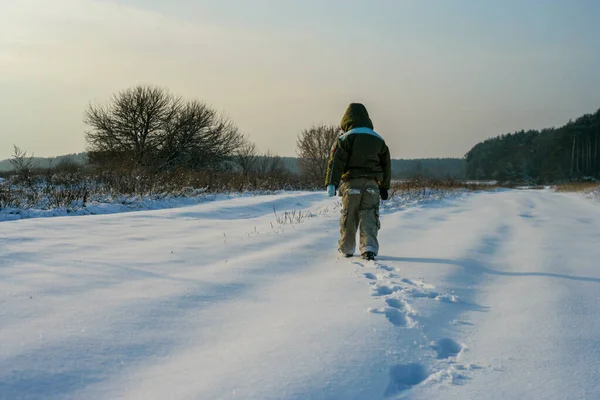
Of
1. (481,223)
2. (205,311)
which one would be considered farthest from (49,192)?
(481,223)

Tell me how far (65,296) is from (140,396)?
1.34 meters

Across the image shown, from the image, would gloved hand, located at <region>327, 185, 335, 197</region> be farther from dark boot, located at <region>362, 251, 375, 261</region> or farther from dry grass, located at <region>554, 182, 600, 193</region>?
dry grass, located at <region>554, 182, 600, 193</region>

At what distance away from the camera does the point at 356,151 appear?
15.3 ft

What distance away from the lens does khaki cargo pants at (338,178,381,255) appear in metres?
4.61

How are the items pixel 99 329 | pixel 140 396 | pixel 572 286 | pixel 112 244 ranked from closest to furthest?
pixel 140 396 < pixel 99 329 < pixel 572 286 < pixel 112 244

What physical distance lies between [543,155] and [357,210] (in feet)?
295

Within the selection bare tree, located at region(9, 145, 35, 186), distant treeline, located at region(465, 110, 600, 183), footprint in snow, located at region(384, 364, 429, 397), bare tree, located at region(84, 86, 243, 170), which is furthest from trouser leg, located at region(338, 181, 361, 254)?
distant treeline, located at region(465, 110, 600, 183)

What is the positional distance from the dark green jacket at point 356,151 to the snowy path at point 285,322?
3.24 feet

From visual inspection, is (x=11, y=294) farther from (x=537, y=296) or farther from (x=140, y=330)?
(x=537, y=296)

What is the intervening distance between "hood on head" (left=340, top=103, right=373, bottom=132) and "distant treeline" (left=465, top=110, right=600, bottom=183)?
215ft

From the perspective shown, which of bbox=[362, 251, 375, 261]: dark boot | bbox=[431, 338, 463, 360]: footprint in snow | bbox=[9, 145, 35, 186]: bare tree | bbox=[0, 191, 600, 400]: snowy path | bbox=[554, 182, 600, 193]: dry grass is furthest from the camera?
bbox=[554, 182, 600, 193]: dry grass

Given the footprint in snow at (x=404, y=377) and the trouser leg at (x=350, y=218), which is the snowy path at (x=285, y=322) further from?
the trouser leg at (x=350, y=218)

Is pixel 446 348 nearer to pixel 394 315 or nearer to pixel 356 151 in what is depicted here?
pixel 394 315

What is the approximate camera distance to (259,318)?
2588 millimetres
